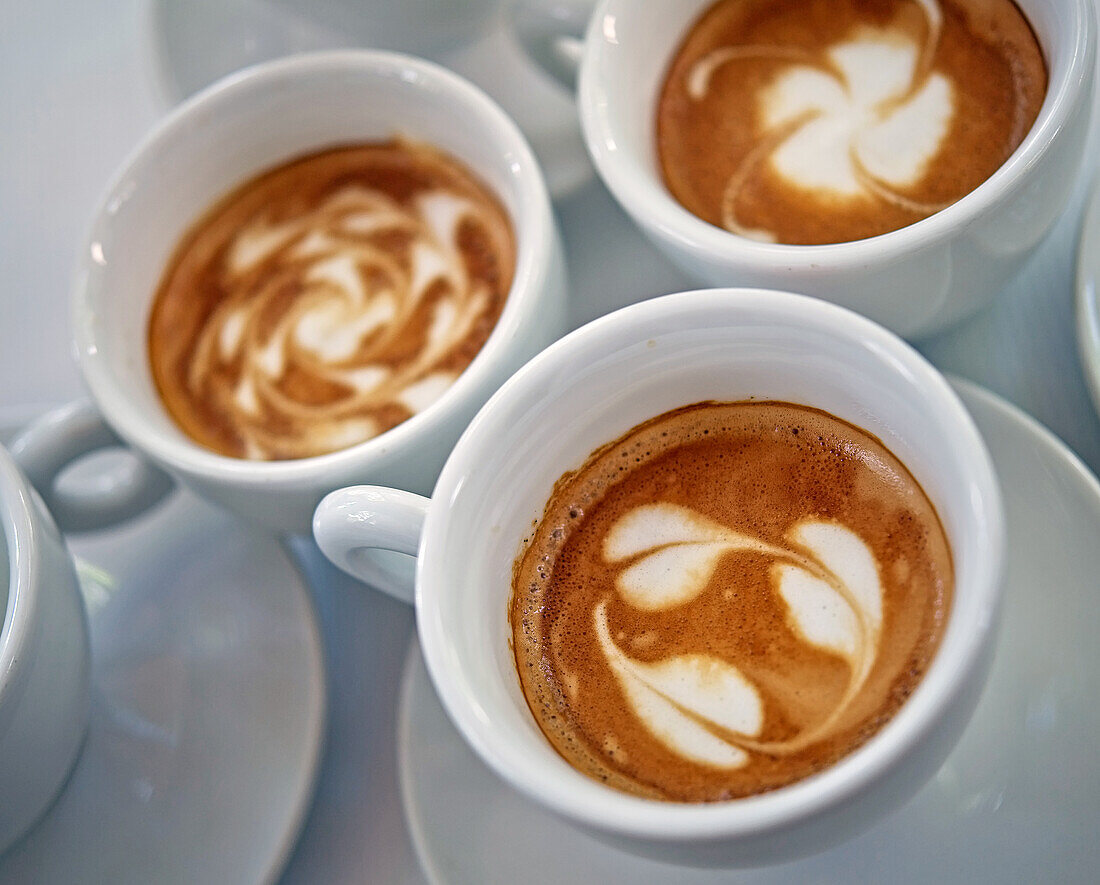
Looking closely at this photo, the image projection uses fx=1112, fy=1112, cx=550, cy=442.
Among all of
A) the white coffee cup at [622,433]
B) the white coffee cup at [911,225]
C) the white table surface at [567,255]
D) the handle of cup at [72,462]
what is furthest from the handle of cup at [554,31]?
Answer: the handle of cup at [72,462]

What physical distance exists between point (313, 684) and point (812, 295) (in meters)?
0.62

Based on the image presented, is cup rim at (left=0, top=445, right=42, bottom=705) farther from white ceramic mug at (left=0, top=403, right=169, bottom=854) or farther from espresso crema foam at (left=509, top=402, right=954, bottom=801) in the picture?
espresso crema foam at (left=509, top=402, right=954, bottom=801)

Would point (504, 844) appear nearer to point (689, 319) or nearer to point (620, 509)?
point (620, 509)

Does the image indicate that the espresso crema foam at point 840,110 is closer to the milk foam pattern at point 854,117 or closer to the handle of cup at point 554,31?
the milk foam pattern at point 854,117

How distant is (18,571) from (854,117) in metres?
0.95

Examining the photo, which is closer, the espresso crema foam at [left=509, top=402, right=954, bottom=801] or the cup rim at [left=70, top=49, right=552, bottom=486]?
the espresso crema foam at [left=509, top=402, right=954, bottom=801]

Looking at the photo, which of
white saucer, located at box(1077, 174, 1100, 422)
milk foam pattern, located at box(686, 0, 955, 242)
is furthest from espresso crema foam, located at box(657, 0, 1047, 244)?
white saucer, located at box(1077, 174, 1100, 422)

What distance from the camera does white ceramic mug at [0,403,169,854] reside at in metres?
0.97

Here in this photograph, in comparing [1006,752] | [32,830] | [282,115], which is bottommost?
[32,830]

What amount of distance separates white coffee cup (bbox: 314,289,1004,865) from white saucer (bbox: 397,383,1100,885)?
0.14 meters

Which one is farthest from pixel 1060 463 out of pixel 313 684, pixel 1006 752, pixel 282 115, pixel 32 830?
pixel 32 830

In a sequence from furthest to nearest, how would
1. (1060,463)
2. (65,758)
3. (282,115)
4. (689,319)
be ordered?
(282,115) < (65,758) < (1060,463) < (689,319)

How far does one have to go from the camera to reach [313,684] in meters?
1.13

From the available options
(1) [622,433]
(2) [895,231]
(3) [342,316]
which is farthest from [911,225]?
(3) [342,316]
